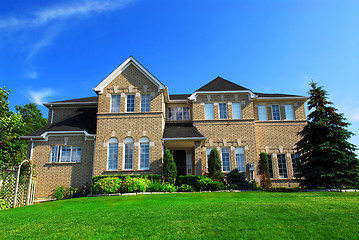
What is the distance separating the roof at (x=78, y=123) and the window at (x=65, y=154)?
4.47ft

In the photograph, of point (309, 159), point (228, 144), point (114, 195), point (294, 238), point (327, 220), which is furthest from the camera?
point (228, 144)

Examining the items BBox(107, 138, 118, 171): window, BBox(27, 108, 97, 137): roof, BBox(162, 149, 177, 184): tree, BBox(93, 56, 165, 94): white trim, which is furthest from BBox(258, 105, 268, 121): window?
BBox(27, 108, 97, 137): roof

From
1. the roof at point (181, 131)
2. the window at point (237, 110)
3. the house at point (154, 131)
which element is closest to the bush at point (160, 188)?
the house at point (154, 131)

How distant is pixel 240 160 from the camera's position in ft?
67.7

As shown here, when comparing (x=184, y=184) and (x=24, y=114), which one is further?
(x=24, y=114)

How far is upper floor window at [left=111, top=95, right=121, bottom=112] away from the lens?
20.0m

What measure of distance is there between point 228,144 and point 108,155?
29.1ft

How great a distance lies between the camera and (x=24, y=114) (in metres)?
40.8

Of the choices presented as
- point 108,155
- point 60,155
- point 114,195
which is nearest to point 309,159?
point 114,195

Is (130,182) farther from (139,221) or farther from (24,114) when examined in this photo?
(24,114)

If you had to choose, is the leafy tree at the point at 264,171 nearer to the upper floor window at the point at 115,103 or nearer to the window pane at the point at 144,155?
the window pane at the point at 144,155

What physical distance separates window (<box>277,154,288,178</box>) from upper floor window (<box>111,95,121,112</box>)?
13.1 meters

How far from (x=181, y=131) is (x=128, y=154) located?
13.7 ft

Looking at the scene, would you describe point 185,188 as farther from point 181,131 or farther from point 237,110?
point 237,110
